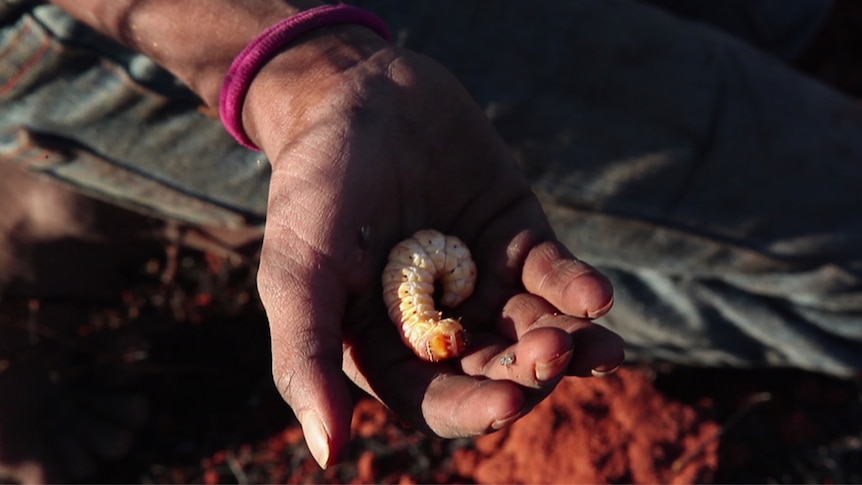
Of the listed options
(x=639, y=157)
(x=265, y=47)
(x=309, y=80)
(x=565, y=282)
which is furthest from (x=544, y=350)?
(x=639, y=157)

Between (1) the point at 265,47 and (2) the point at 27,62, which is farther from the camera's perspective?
(2) the point at 27,62

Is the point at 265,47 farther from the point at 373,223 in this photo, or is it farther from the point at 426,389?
the point at 426,389

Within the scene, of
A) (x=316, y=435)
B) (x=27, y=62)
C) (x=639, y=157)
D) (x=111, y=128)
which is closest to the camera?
(x=316, y=435)

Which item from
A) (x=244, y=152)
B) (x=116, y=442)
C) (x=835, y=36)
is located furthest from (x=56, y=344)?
(x=835, y=36)

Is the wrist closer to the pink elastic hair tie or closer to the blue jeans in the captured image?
the pink elastic hair tie

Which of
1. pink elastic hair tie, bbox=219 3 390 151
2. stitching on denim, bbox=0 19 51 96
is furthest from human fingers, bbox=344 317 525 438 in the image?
stitching on denim, bbox=0 19 51 96

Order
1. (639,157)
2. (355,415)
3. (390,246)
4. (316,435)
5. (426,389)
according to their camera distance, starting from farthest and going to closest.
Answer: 1. (355,415)
2. (639,157)
3. (390,246)
4. (426,389)
5. (316,435)

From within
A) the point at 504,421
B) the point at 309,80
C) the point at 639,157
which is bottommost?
the point at 639,157
